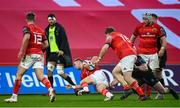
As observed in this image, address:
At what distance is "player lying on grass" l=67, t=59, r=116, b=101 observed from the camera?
51.8ft

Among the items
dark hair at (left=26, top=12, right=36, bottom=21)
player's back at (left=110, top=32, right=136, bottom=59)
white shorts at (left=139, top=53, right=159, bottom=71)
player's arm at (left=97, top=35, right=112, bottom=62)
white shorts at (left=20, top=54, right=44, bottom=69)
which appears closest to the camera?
dark hair at (left=26, top=12, right=36, bottom=21)

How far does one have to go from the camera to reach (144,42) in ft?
55.4

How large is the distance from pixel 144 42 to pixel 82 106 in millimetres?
3614

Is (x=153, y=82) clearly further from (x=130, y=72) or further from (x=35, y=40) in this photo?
(x=35, y=40)

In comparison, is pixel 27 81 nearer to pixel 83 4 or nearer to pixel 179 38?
pixel 83 4

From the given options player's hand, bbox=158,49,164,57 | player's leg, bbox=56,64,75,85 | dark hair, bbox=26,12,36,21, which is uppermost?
dark hair, bbox=26,12,36,21

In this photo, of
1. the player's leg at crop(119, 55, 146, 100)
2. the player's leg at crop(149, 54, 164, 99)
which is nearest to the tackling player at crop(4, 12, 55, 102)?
the player's leg at crop(119, 55, 146, 100)

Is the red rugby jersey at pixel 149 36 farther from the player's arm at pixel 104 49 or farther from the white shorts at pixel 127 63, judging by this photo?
the player's arm at pixel 104 49

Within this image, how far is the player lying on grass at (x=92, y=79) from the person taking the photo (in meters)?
15.8

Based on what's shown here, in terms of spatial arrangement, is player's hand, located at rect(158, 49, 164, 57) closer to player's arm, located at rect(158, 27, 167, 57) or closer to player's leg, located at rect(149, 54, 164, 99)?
player's arm, located at rect(158, 27, 167, 57)

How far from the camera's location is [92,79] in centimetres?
1623

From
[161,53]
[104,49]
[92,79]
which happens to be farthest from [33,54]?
[161,53]

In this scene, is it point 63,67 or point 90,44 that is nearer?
point 63,67

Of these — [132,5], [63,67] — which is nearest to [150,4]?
[132,5]
